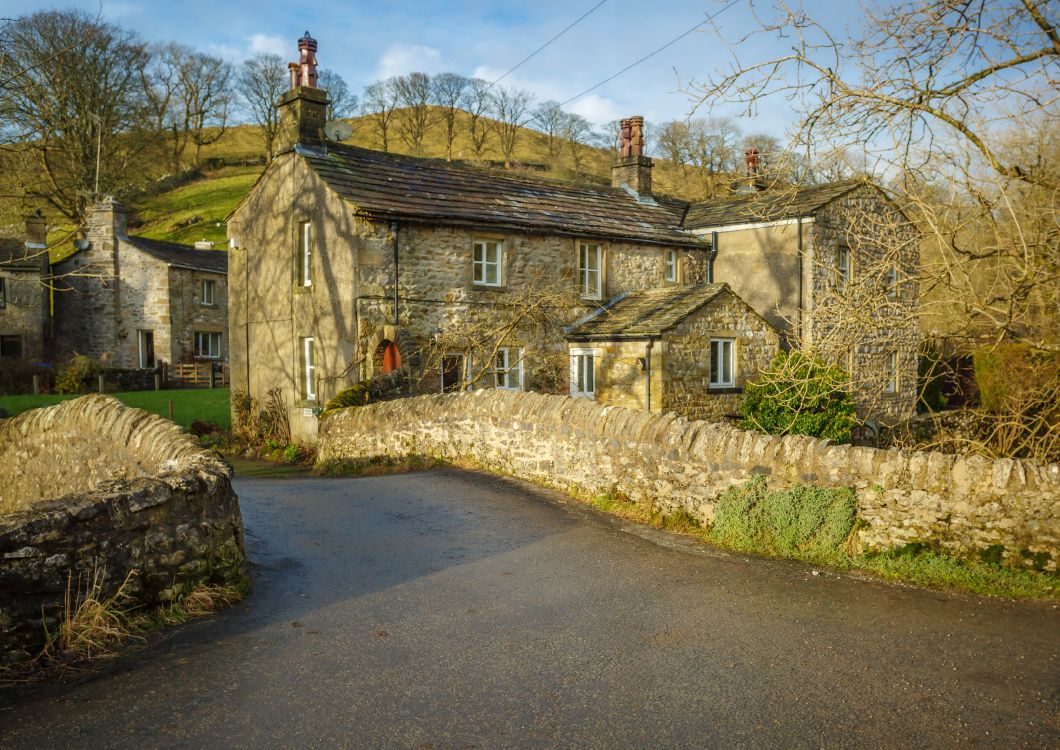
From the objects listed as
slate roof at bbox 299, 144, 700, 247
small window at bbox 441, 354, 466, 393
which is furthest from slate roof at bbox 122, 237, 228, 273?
small window at bbox 441, 354, 466, 393

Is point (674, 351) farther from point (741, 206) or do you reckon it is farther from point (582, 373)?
point (741, 206)

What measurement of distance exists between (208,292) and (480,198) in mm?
22951

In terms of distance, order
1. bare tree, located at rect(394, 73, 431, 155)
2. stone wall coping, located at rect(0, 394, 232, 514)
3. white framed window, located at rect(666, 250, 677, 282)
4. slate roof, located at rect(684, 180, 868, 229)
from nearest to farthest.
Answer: stone wall coping, located at rect(0, 394, 232, 514) → slate roof, located at rect(684, 180, 868, 229) → white framed window, located at rect(666, 250, 677, 282) → bare tree, located at rect(394, 73, 431, 155)

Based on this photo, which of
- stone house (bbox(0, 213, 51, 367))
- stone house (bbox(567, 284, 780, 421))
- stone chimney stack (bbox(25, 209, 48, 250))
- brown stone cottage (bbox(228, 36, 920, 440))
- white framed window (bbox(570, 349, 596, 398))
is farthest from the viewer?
stone chimney stack (bbox(25, 209, 48, 250))

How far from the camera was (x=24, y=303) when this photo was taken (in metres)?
35.6

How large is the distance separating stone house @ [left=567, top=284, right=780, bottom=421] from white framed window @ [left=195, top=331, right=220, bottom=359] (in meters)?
24.1

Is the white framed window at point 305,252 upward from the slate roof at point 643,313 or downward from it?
upward

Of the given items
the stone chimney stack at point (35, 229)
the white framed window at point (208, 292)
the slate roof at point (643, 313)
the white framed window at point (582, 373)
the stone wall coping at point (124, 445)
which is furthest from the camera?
the white framed window at point (208, 292)

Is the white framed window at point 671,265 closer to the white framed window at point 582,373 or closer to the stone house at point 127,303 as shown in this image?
the white framed window at point 582,373

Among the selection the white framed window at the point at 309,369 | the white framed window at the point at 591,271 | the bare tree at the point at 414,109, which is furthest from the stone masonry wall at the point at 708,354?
the bare tree at the point at 414,109

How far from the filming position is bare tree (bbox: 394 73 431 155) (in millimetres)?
79875

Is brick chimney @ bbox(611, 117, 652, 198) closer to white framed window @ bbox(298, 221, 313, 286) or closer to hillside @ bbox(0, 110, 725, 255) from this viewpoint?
white framed window @ bbox(298, 221, 313, 286)

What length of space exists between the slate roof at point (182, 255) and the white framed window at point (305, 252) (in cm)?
→ 1902

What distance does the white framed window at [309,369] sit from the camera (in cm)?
2000
